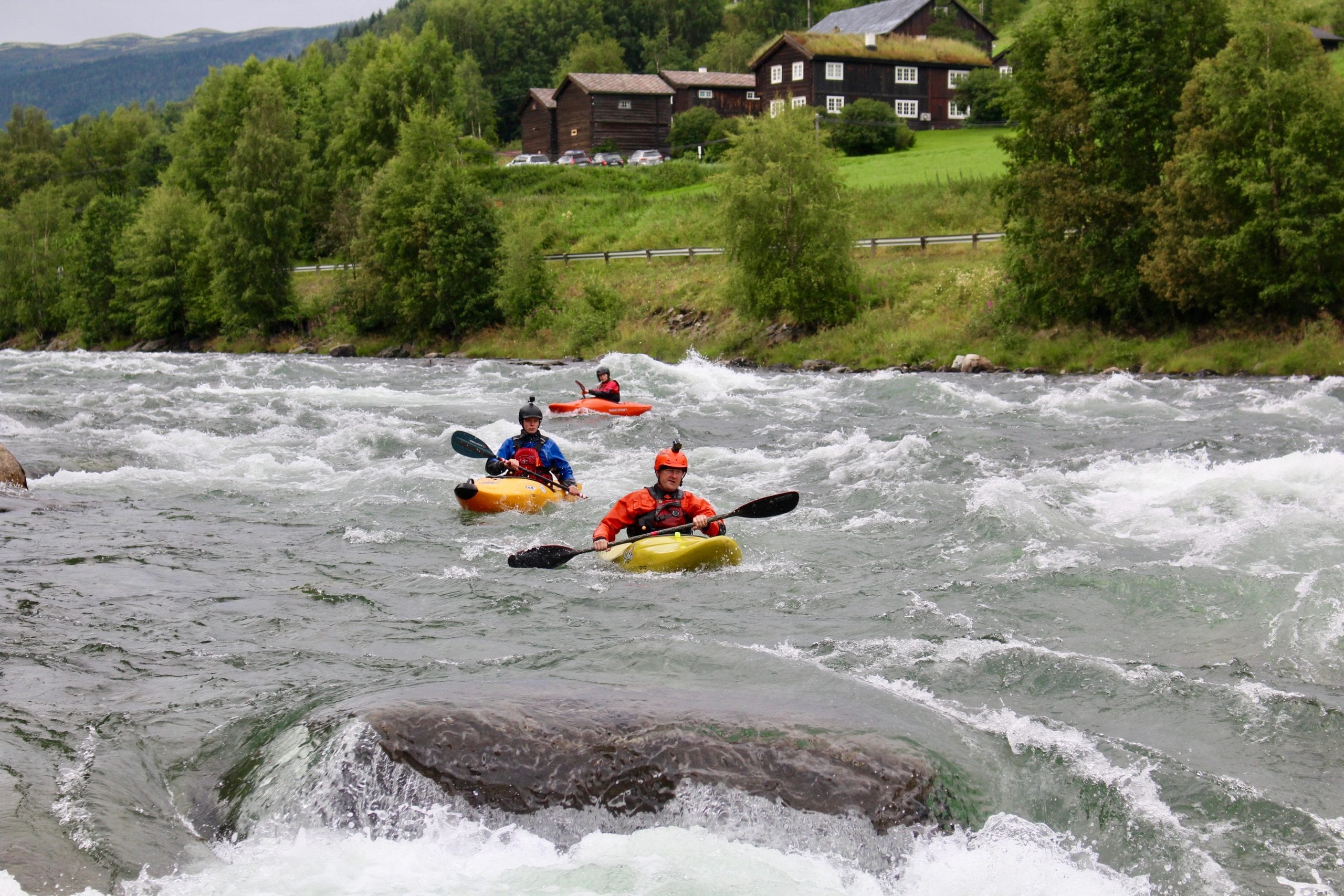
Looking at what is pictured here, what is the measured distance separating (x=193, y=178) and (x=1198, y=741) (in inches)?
2391

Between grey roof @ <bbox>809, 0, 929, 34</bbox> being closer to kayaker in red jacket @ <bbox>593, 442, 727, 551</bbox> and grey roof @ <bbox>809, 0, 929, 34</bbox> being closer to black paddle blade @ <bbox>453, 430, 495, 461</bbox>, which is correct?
black paddle blade @ <bbox>453, 430, 495, 461</bbox>

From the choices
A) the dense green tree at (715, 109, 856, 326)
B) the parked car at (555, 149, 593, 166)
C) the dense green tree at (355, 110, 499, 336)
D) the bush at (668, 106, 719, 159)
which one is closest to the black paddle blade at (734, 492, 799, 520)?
the dense green tree at (715, 109, 856, 326)

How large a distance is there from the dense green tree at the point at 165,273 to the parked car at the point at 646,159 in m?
20.0

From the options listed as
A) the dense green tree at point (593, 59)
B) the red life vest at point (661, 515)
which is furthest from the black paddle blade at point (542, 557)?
the dense green tree at point (593, 59)

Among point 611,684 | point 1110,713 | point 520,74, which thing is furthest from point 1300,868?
point 520,74

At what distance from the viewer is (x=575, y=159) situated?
Answer: 6234cm

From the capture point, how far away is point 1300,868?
4.68 metres

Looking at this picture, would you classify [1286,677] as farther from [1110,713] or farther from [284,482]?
[284,482]

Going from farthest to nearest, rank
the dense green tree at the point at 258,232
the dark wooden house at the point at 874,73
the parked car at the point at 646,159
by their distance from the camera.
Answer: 1. the dark wooden house at the point at 874,73
2. the parked car at the point at 646,159
3. the dense green tree at the point at 258,232

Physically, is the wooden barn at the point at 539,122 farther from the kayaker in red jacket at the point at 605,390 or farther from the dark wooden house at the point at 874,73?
the kayaker in red jacket at the point at 605,390

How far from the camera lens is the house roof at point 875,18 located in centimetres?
6500

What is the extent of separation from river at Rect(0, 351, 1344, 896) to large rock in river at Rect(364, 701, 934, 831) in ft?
0.31

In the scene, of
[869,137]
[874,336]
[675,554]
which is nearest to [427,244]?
[874,336]

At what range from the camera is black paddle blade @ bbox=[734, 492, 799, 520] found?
9.55 metres
